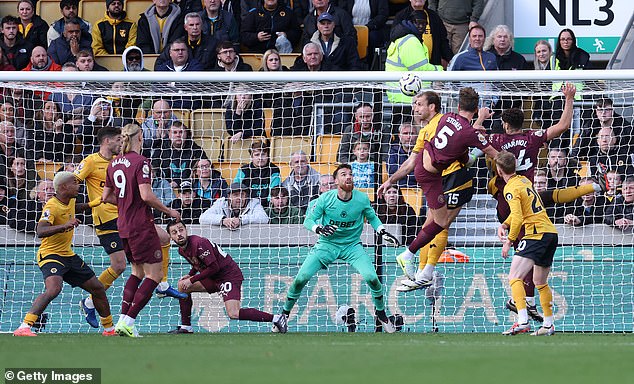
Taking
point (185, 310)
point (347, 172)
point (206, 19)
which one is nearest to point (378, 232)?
point (347, 172)

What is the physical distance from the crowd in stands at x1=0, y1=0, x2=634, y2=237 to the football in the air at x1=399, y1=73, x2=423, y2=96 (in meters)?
1.79

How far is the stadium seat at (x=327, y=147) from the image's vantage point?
A: 13.2 metres

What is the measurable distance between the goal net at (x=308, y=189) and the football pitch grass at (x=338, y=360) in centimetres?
373

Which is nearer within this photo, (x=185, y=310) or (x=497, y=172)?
(x=497, y=172)

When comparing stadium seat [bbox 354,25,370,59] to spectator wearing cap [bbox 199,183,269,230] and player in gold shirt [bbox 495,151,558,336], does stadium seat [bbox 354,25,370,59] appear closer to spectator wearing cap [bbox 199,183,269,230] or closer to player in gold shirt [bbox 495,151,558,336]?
spectator wearing cap [bbox 199,183,269,230]

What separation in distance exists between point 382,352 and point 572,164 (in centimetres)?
612

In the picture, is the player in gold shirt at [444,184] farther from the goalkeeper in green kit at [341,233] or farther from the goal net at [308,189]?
the goal net at [308,189]

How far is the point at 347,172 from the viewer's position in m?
12.2

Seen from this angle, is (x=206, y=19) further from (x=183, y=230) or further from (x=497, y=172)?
(x=497, y=172)

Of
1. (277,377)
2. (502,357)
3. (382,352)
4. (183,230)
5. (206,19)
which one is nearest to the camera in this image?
(277,377)

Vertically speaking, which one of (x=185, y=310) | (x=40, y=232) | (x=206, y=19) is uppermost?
(x=206, y=19)

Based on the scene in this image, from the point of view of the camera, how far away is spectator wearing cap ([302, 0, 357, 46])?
49.1ft

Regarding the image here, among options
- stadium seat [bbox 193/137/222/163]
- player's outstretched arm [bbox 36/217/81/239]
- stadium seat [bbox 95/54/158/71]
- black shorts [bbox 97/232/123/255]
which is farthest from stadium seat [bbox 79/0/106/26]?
player's outstretched arm [bbox 36/217/81/239]

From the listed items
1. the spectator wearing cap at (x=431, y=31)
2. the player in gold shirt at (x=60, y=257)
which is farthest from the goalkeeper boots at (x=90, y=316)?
the spectator wearing cap at (x=431, y=31)
